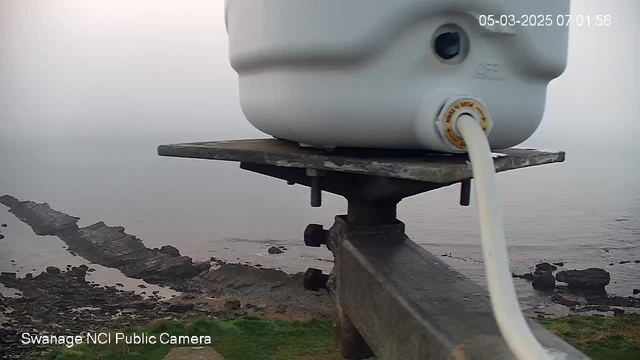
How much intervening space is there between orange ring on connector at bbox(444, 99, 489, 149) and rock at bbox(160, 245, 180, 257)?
225 centimetres

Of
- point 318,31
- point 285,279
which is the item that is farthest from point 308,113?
point 285,279

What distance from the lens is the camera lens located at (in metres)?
0.84

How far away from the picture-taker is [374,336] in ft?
3.20

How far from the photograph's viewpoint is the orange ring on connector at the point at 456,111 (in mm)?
781

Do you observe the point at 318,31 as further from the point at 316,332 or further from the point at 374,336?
the point at 316,332

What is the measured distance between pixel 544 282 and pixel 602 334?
471mm

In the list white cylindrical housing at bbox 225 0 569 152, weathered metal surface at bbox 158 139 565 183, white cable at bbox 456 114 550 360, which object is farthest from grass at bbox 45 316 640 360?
white cable at bbox 456 114 550 360

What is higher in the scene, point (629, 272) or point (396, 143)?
point (396, 143)

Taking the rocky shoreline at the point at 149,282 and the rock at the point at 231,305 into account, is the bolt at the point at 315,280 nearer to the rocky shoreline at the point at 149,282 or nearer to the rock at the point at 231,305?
the rocky shoreline at the point at 149,282

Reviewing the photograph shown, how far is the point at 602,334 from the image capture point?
7.75 ft

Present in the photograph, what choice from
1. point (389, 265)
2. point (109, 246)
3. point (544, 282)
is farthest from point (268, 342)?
point (544, 282)

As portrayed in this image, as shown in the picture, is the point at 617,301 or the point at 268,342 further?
the point at 617,301

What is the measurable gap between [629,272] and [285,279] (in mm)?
1802

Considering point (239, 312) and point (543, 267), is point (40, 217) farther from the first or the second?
point (543, 267)
